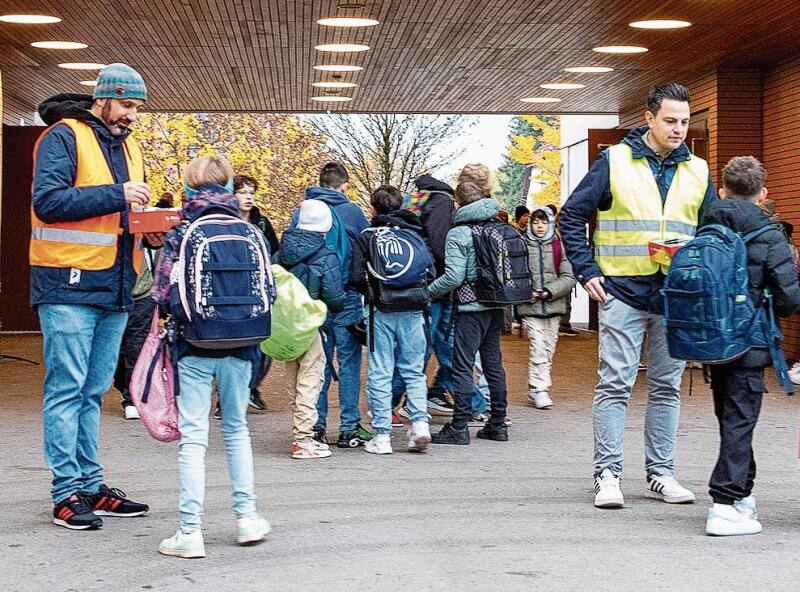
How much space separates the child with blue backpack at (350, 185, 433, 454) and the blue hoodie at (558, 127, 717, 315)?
2083 millimetres

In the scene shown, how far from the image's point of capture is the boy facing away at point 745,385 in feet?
21.8

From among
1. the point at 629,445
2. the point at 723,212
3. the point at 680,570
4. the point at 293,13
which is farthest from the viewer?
the point at 293,13

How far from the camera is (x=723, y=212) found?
22.3 feet

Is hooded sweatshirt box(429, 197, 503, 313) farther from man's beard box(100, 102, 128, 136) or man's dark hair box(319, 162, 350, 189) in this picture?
man's beard box(100, 102, 128, 136)

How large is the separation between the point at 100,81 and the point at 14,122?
17790 millimetres

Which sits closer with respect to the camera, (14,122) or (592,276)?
(592,276)

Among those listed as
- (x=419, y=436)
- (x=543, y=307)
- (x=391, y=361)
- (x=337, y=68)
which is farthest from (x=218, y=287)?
(x=337, y=68)

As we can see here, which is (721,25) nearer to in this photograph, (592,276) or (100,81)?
(592,276)

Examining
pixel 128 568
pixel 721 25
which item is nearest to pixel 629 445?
pixel 128 568

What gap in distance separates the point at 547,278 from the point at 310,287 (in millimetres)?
4069

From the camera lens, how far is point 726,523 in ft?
21.5

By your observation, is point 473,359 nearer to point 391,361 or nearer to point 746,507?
point 391,361

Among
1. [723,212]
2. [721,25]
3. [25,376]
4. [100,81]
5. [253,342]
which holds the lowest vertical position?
[25,376]

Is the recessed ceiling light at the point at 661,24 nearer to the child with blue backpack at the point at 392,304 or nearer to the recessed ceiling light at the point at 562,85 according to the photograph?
the recessed ceiling light at the point at 562,85
